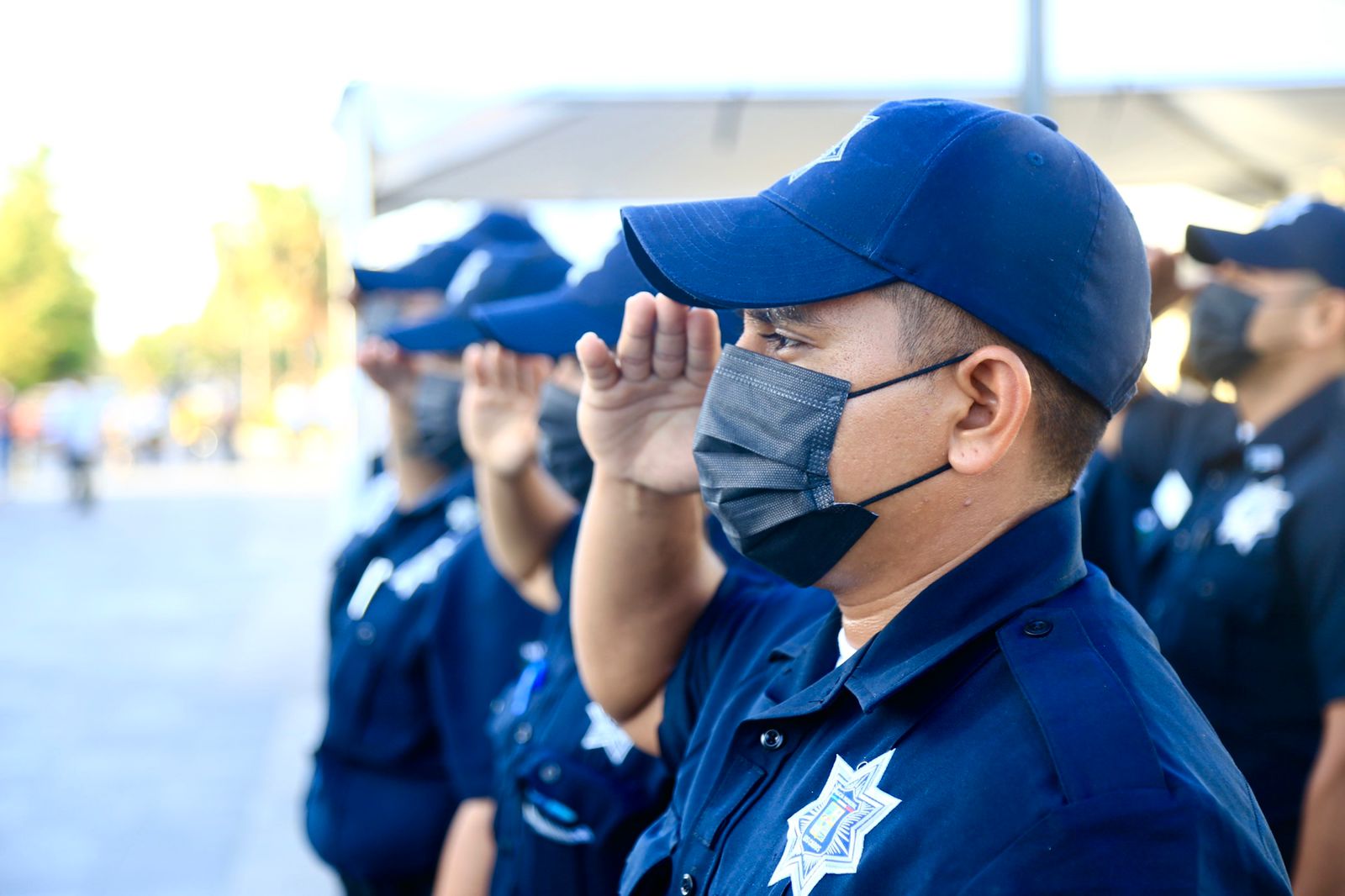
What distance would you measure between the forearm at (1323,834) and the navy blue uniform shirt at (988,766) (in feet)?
4.56

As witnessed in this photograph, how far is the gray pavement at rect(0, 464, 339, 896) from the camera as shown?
17.1 feet

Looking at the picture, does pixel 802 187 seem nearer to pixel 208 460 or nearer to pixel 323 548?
pixel 323 548

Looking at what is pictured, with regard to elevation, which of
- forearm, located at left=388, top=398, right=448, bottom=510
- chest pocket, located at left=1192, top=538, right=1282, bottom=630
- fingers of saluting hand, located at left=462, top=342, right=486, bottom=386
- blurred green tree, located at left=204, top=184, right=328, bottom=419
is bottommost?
blurred green tree, located at left=204, top=184, right=328, bottom=419

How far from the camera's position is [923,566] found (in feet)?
4.53

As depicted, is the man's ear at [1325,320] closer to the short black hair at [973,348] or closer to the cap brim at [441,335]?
the short black hair at [973,348]

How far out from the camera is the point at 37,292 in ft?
129

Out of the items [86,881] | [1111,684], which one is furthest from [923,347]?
[86,881]

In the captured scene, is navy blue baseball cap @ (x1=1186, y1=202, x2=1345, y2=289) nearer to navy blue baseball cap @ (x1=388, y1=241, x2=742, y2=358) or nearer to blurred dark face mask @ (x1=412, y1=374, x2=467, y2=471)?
navy blue baseball cap @ (x1=388, y1=241, x2=742, y2=358)

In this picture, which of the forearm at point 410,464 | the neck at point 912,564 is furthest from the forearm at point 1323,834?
the forearm at point 410,464

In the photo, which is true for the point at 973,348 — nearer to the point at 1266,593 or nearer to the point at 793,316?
the point at 793,316

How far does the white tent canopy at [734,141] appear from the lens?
4.32 m

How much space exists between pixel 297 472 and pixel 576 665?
88.8 ft

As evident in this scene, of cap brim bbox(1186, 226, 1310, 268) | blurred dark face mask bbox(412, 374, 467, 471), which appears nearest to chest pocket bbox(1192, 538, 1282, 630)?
cap brim bbox(1186, 226, 1310, 268)

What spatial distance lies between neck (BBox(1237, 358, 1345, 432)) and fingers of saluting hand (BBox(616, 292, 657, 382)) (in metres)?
1.77
